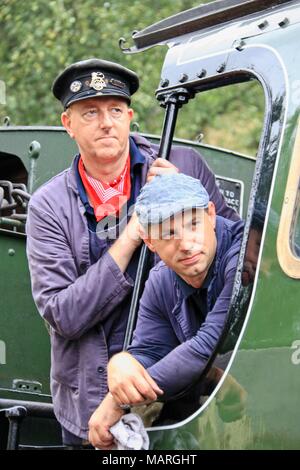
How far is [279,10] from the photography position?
3.37 meters

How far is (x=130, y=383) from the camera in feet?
10.9

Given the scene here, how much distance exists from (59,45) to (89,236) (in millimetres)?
7525

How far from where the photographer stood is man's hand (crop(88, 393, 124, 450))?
3451 mm

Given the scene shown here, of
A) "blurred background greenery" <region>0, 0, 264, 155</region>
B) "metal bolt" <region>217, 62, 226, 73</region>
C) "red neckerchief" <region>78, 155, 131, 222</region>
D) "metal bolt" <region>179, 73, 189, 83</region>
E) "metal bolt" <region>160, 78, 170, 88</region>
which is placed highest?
"blurred background greenery" <region>0, 0, 264, 155</region>

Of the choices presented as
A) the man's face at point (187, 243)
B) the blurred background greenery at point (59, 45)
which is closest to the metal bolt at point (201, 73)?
the man's face at point (187, 243)

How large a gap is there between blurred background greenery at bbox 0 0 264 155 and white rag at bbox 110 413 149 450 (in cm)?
777

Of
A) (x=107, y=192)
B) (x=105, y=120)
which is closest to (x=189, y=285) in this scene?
(x=107, y=192)

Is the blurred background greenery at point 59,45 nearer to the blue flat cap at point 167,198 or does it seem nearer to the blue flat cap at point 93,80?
the blue flat cap at point 93,80

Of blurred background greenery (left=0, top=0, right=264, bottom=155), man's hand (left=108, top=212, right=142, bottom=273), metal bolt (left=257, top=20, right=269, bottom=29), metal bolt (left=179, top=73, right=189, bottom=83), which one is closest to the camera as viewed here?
metal bolt (left=257, top=20, right=269, bottom=29)

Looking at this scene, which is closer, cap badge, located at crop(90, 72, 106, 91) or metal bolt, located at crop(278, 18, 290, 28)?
metal bolt, located at crop(278, 18, 290, 28)

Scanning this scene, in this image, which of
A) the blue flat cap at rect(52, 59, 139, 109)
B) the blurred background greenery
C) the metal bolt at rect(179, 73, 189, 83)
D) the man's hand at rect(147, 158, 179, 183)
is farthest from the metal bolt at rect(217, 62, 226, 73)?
the blurred background greenery

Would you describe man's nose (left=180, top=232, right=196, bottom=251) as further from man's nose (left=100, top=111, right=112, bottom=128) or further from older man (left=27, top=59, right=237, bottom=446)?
man's nose (left=100, top=111, right=112, bottom=128)

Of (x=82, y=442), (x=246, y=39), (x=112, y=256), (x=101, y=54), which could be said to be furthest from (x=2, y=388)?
(x=101, y=54)

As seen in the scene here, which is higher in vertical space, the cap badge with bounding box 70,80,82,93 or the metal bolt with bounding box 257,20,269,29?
the metal bolt with bounding box 257,20,269,29
